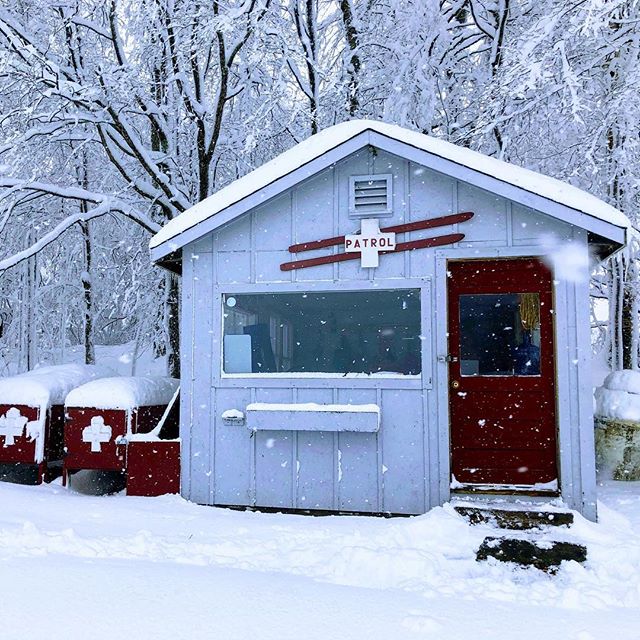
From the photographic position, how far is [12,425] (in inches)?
272

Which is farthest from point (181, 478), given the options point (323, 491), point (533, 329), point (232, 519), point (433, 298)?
point (533, 329)

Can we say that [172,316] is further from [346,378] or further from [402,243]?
[402,243]

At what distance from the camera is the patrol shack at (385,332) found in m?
5.90

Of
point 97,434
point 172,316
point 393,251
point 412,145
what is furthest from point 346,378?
point 172,316

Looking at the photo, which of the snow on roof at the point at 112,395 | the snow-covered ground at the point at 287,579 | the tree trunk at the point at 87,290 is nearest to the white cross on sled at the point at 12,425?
the snow on roof at the point at 112,395

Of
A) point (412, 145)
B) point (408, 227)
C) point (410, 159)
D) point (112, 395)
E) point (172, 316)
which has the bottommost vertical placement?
point (112, 395)

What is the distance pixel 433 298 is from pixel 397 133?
1.73m

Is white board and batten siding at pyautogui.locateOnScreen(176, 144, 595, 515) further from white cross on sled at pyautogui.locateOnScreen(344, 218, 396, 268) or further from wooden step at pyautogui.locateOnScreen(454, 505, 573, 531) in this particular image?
wooden step at pyautogui.locateOnScreen(454, 505, 573, 531)

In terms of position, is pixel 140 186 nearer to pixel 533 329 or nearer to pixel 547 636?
pixel 533 329

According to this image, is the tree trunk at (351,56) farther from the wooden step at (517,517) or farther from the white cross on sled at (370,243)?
the wooden step at (517,517)

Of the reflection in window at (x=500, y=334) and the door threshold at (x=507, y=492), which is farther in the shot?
the reflection in window at (x=500, y=334)

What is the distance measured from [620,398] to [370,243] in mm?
4919

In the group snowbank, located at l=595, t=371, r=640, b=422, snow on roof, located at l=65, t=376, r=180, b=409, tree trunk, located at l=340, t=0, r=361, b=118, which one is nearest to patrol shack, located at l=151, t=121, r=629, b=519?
snow on roof, located at l=65, t=376, r=180, b=409

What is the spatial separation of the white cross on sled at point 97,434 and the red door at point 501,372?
12.5 feet
